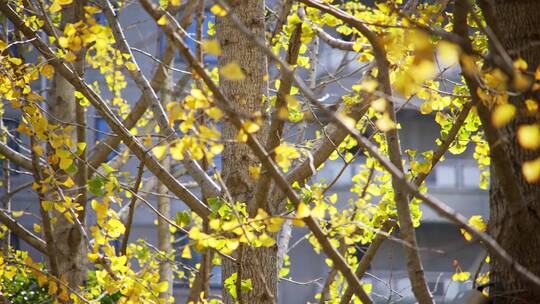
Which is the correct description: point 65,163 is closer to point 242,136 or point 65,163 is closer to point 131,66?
point 131,66

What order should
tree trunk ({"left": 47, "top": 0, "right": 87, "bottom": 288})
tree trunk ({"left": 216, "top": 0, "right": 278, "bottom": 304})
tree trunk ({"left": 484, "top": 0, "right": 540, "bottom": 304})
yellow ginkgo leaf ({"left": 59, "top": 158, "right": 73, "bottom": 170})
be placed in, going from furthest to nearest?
tree trunk ({"left": 47, "top": 0, "right": 87, "bottom": 288})
tree trunk ({"left": 216, "top": 0, "right": 278, "bottom": 304})
yellow ginkgo leaf ({"left": 59, "top": 158, "right": 73, "bottom": 170})
tree trunk ({"left": 484, "top": 0, "right": 540, "bottom": 304})

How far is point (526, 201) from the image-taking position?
2207 mm

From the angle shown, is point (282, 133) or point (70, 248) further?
point (70, 248)

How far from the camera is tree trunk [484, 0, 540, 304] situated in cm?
221

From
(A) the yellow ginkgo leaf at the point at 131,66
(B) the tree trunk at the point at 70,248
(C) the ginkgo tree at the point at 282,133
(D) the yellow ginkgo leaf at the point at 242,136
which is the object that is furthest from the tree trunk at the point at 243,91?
(B) the tree trunk at the point at 70,248

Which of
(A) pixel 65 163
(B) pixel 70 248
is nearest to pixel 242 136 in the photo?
(A) pixel 65 163

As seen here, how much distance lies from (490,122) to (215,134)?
681mm

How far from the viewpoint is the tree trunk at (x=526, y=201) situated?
2.21 m

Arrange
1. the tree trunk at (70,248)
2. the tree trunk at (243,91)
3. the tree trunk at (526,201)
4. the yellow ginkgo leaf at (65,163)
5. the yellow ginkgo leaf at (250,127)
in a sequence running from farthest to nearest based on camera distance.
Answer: the tree trunk at (70,248) < the tree trunk at (243,91) < the yellow ginkgo leaf at (65,163) < the tree trunk at (526,201) < the yellow ginkgo leaf at (250,127)

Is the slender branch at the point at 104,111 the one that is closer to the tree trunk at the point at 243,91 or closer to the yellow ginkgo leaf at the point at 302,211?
the tree trunk at the point at 243,91

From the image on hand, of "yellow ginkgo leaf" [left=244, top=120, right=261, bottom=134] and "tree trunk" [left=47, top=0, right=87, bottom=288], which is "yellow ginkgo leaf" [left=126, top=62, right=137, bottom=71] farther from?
"tree trunk" [left=47, top=0, right=87, bottom=288]

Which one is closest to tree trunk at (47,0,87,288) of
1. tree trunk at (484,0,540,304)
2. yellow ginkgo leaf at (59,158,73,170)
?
yellow ginkgo leaf at (59,158,73,170)

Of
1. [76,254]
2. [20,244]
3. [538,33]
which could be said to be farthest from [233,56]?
[20,244]

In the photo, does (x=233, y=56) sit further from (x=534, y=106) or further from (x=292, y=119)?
(x=534, y=106)
